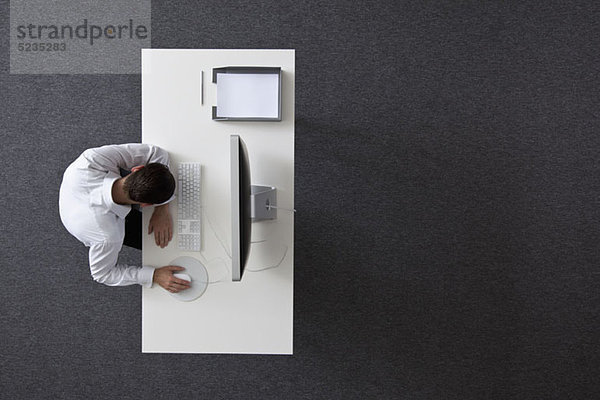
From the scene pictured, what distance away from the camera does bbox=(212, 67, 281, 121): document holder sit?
5.62 ft

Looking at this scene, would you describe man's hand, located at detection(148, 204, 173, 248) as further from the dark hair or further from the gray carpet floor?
the gray carpet floor

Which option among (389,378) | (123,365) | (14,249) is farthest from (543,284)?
(14,249)

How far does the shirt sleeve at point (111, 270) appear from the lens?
163 centimetres

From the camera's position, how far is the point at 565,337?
2.20 m

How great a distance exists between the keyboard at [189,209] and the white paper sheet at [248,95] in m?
0.25

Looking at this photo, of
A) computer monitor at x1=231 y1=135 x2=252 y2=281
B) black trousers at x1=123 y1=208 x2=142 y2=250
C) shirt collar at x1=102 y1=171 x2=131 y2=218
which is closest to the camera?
computer monitor at x1=231 y1=135 x2=252 y2=281

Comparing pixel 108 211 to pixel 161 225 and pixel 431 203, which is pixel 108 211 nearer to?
pixel 161 225

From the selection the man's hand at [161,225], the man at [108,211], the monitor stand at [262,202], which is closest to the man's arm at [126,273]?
the man at [108,211]

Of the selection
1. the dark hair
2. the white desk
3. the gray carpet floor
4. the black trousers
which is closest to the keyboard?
the white desk

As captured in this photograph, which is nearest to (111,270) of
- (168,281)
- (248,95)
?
(168,281)

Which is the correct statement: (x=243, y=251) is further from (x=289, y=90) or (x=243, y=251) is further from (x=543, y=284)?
(x=543, y=284)

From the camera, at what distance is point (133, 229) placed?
6.40 ft

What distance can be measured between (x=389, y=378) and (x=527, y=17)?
183 cm

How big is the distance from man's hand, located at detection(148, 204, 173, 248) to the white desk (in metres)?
0.02
